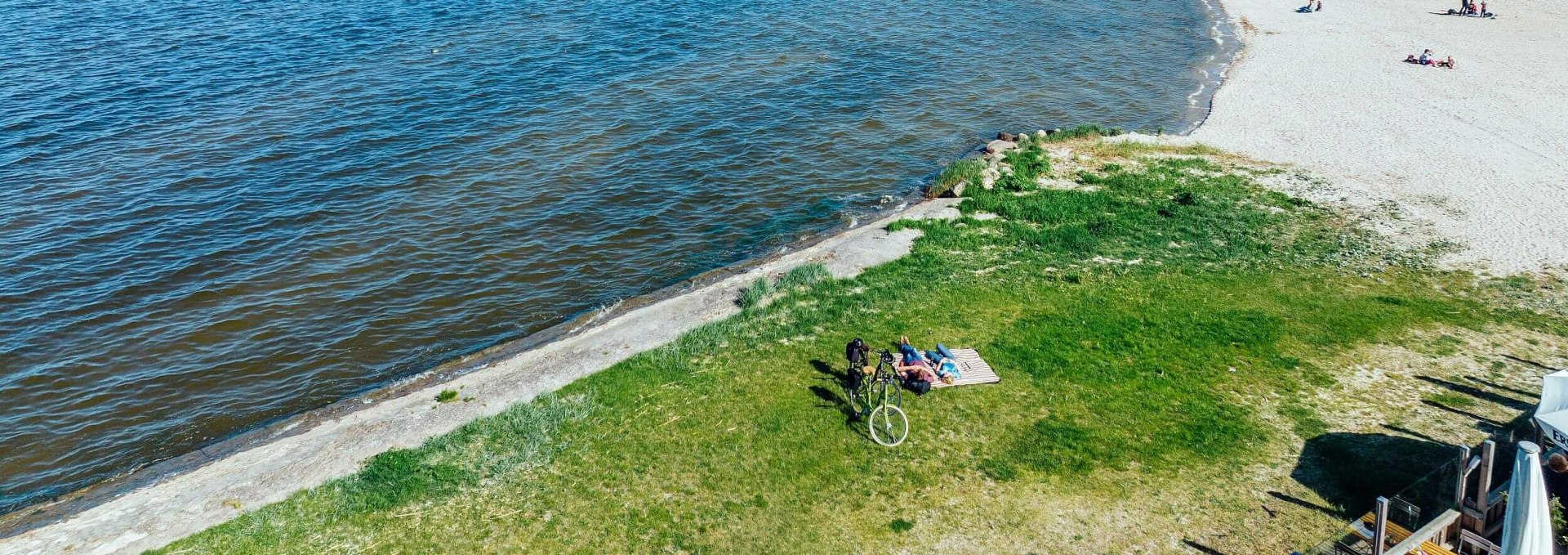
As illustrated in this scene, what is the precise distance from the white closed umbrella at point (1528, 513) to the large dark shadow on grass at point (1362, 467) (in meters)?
A: 2.88

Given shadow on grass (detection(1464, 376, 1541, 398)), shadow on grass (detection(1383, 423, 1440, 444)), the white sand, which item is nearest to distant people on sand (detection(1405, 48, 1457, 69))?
the white sand

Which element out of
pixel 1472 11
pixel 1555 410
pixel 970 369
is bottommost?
pixel 970 369

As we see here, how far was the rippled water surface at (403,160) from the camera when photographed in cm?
2686

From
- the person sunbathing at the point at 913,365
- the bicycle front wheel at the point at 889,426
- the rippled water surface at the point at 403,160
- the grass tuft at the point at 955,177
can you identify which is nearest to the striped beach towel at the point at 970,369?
the person sunbathing at the point at 913,365

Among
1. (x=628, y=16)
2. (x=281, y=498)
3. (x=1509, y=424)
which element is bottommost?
(x=1509, y=424)

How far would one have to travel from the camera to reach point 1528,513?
14078 mm

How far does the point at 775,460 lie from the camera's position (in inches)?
778

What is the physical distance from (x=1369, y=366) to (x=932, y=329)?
33.3 feet

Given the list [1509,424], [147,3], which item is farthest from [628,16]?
[1509,424]

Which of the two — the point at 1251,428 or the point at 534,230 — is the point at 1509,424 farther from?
the point at 534,230

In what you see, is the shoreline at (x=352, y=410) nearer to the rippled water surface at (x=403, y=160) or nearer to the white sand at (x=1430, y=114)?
the rippled water surface at (x=403, y=160)

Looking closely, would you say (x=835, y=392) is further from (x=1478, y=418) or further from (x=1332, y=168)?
(x=1332, y=168)

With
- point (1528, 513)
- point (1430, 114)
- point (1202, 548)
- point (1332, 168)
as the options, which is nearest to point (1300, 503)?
point (1202, 548)

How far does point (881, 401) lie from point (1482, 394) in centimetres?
1335
